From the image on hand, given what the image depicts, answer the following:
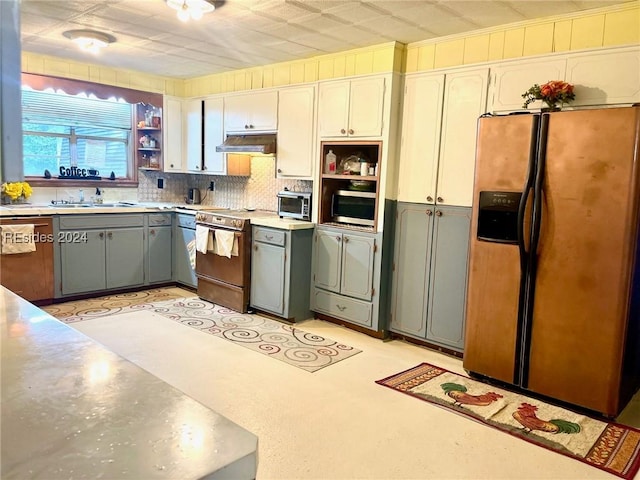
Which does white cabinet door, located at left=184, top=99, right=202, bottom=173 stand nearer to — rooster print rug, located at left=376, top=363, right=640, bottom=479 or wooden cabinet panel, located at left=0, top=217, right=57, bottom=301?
wooden cabinet panel, located at left=0, top=217, right=57, bottom=301

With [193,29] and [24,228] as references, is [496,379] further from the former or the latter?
[24,228]

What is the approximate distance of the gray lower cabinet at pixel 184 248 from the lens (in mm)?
5277

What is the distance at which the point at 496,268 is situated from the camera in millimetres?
3088

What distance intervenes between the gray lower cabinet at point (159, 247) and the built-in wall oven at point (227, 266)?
25.7 inches

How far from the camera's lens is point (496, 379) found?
3.19m

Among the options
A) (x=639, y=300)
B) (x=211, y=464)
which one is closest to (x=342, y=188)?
(x=639, y=300)

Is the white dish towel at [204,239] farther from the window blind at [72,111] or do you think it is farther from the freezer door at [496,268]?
the freezer door at [496,268]

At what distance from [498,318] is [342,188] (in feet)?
6.27

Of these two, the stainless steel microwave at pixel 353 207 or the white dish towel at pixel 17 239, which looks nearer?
the stainless steel microwave at pixel 353 207

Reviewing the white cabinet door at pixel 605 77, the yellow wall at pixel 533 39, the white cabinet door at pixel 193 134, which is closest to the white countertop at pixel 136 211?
the white cabinet door at pixel 193 134

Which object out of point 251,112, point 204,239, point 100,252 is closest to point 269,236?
point 204,239

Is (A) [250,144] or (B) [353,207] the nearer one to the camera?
(B) [353,207]

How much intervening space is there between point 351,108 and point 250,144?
1.22 metres

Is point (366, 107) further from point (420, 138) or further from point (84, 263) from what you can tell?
point (84, 263)
